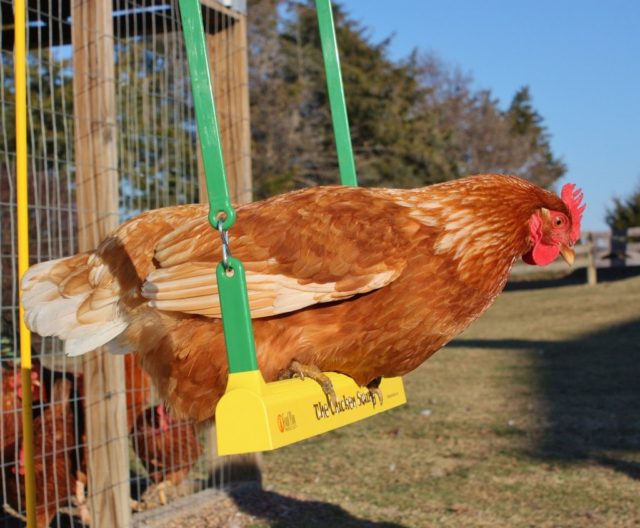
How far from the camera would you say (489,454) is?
18.4ft

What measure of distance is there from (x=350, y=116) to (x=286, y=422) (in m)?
26.3

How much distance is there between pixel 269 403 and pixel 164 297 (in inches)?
20.3

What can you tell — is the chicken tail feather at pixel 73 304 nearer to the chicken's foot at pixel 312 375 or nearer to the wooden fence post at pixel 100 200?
the chicken's foot at pixel 312 375

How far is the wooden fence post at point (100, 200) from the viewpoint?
12.8ft

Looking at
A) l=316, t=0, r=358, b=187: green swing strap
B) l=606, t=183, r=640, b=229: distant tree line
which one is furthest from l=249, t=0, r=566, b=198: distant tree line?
l=316, t=0, r=358, b=187: green swing strap

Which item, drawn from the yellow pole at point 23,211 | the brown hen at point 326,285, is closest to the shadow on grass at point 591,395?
the brown hen at point 326,285

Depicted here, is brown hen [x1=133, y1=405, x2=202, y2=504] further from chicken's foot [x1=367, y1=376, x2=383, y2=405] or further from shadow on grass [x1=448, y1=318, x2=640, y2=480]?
shadow on grass [x1=448, y1=318, x2=640, y2=480]

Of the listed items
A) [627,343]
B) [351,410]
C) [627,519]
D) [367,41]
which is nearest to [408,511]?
[627,519]

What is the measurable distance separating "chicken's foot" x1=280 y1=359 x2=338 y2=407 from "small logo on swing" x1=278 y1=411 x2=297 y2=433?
21cm

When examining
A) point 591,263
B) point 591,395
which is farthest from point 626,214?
point 591,395

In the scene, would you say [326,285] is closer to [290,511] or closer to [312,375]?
[312,375]

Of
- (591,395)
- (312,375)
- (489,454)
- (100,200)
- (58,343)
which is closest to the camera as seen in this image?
(312,375)

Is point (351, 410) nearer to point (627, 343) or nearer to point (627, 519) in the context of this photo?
point (627, 519)

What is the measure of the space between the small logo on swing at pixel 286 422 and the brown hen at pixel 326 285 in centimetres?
29
